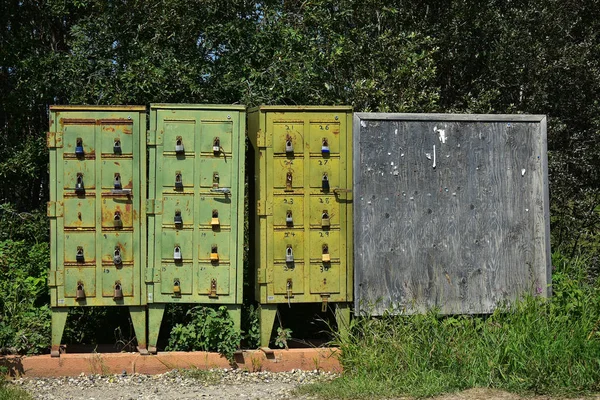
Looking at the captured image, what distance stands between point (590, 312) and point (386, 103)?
4.19 m

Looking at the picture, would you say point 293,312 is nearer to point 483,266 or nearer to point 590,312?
point 483,266

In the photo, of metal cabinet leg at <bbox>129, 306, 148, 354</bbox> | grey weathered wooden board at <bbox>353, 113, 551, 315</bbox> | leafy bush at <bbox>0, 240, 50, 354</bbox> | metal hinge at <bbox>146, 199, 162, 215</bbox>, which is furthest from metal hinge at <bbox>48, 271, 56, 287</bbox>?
grey weathered wooden board at <bbox>353, 113, 551, 315</bbox>

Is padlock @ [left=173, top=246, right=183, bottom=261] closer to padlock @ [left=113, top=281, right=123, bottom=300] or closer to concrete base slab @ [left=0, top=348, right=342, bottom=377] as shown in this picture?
padlock @ [left=113, top=281, right=123, bottom=300]

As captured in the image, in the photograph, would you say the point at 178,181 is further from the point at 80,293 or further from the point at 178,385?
the point at 178,385

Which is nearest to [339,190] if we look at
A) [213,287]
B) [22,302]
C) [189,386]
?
[213,287]

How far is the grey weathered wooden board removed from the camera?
7500mm

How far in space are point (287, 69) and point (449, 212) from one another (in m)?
2.86

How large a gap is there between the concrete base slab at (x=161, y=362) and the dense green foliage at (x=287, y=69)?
24 cm

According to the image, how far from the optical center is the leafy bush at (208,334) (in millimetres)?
7270

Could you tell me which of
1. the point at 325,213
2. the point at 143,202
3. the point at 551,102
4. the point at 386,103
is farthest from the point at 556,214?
the point at 143,202

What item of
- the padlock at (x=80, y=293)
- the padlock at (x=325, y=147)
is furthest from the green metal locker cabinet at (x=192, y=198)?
the padlock at (x=325, y=147)

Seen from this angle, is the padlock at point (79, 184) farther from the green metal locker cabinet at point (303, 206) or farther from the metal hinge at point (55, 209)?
the green metal locker cabinet at point (303, 206)

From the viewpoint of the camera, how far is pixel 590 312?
712 cm

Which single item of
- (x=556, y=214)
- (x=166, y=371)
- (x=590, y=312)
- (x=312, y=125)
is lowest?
(x=166, y=371)
